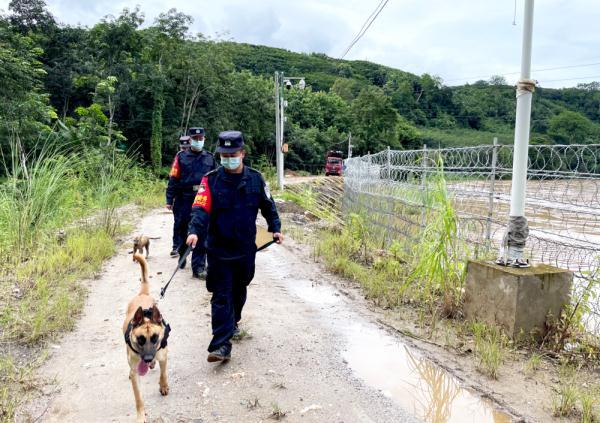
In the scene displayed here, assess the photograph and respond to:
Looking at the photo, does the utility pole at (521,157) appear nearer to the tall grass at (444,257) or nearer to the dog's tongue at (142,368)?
the tall grass at (444,257)

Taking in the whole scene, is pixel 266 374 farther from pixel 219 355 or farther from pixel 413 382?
pixel 413 382

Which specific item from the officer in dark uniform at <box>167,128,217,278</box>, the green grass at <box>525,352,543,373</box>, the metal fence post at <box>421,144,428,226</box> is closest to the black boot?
the green grass at <box>525,352,543,373</box>

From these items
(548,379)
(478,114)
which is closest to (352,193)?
(548,379)

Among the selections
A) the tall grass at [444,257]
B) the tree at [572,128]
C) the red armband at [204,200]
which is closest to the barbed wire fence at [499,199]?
the tall grass at [444,257]

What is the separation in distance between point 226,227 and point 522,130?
2.94m

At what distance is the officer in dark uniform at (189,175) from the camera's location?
22.7 ft

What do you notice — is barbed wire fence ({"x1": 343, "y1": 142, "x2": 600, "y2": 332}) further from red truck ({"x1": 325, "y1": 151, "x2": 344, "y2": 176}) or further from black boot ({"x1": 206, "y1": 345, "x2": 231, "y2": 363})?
red truck ({"x1": 325, "y1": 151, "x2": 344, "y2": 176})

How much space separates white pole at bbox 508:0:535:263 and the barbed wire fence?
23 centimetres

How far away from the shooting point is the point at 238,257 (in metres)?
4.12

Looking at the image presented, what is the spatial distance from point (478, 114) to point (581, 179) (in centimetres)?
6285

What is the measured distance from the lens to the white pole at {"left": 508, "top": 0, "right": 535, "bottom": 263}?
177 inches

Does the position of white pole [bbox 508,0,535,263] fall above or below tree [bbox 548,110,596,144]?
below

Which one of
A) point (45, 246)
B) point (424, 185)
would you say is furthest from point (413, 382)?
point (45, 246)

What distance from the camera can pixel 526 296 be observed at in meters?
4.25
